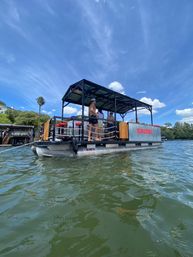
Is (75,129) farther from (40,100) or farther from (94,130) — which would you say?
(40,100)

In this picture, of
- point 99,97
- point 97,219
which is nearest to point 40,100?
point 99,97

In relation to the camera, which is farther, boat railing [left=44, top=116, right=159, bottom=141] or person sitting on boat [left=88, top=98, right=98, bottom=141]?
person sitting on boat [left=88, top=98, right=98, bottom=141]

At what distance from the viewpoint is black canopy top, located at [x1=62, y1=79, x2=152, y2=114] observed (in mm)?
9154

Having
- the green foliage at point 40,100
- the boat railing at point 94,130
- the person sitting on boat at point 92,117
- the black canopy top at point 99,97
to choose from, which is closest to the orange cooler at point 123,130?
the boat railing at point 94,130

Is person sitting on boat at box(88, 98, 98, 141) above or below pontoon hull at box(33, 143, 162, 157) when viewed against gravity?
above

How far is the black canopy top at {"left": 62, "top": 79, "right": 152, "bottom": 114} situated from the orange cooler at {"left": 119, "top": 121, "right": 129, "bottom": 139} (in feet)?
3.40

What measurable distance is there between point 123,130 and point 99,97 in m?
3.20

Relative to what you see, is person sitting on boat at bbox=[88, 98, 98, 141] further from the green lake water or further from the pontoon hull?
the green lake water

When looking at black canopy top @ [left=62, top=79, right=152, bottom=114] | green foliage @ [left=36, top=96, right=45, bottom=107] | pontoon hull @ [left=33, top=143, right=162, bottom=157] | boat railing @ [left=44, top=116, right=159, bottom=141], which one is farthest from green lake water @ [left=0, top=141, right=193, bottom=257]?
green foliage @ [left=36, top=96, right=45, bottom=107]

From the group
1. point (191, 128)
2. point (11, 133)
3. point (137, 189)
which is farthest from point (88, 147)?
point (191, 128)

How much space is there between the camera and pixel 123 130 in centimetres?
1021

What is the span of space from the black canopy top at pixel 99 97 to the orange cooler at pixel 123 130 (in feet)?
3.40

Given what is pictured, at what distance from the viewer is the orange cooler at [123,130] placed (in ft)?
33.3

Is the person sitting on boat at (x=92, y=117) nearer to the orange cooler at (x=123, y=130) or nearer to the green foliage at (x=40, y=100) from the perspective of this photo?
the orange cooler at (x=123, y=130)
